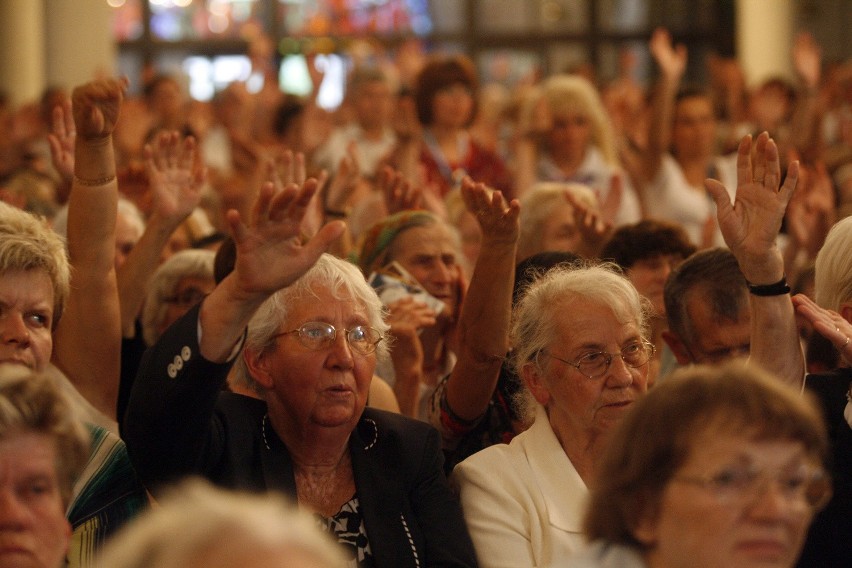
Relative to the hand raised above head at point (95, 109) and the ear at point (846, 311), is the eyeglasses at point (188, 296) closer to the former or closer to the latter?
the hand raised above head at point (95, 109)

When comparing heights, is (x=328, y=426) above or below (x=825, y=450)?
below

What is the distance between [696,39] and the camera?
15.6 metres

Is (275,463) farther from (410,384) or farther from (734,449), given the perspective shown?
(734,449)

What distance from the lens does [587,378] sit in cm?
294

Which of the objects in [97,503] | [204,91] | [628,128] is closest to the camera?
[97,503]

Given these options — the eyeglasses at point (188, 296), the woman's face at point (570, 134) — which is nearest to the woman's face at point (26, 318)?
the eyeglasses at point (188, 296)

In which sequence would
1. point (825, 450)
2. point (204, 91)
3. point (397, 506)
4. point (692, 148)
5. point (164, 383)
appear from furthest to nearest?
point (204, 91), point (692, 148), point (397, 506), point (164, 383), point (825, 450)

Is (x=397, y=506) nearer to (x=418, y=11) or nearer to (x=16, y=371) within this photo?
(x=16, y=371)

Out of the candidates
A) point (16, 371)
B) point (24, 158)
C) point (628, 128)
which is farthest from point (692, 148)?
point (16, 371)

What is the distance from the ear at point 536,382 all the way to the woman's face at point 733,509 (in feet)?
3.68

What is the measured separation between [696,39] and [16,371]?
14357 mm

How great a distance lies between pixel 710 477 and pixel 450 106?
5.00 m

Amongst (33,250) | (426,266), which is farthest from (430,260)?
(33,250)

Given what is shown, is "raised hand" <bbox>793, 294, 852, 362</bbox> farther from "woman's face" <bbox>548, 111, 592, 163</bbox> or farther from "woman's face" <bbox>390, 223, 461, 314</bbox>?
"woman's face" <bbox>548, 111, 592, 163</bbox>
